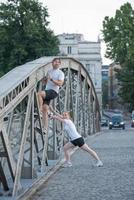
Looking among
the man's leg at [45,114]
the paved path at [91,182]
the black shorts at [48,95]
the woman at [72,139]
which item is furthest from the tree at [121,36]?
the black shorts at [48,95]

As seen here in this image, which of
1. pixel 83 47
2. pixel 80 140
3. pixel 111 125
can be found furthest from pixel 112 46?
pixel 80 140

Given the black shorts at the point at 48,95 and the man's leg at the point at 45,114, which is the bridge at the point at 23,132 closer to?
the man's leg at the point at 45,114

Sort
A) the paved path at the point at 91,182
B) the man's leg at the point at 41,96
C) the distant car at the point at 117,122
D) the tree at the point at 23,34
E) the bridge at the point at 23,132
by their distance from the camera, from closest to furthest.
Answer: the bridge at the point at 23,132, the paved path at the point at 91,182, the man's leg at the point at 41,96, the tree at the point at 23,34, the distant car at the point at 117,122

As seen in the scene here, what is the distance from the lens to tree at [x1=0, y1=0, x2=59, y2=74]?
2286 inches

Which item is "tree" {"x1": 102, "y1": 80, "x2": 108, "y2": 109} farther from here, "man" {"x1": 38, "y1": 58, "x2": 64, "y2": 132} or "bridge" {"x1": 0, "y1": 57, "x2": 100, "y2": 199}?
"man" {"x1": 38, "y1": 58, "x2": 64, "y2": 132}

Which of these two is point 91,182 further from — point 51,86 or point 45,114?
point 51,86

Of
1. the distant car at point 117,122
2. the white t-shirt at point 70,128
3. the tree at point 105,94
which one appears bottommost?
the tree at point 105,94

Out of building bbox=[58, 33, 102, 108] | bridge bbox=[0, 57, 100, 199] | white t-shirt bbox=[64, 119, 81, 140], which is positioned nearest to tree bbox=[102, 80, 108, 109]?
building bbox=[58, 33, 102, 108]

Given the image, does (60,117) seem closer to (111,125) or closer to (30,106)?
(30,106)

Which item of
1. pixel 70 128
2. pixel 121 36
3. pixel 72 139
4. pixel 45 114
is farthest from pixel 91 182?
pixel 121 36

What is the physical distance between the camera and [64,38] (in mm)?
117125

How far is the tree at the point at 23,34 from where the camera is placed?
2286 inches

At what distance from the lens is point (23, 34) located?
59156 mm

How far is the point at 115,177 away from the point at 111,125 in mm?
54632
